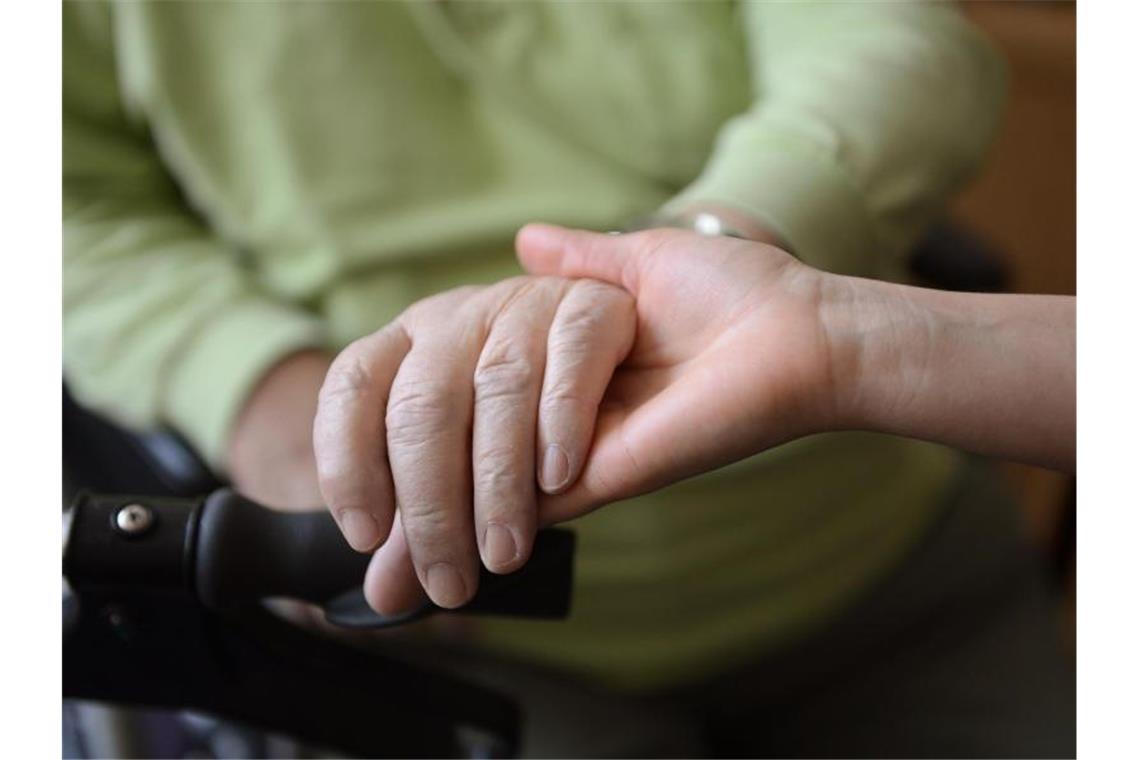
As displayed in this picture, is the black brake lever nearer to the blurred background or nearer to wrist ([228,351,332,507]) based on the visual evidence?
wrist ([228,351,332,507])

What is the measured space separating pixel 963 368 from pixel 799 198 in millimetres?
98

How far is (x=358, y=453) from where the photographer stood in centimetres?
30

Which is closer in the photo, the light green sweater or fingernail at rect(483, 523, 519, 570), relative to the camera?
fingernail at rect(483, 523, 519, 570)

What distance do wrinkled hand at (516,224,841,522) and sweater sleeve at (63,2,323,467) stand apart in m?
0.16

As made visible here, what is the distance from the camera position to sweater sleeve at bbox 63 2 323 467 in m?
0.43

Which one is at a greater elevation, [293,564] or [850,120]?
[850,120]

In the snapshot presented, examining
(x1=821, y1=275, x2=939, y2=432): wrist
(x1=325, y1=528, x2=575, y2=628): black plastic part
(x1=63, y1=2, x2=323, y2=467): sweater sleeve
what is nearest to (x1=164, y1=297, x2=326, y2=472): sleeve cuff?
(x1=63, y1=2, x2=323, y2=467): sweater sleeve

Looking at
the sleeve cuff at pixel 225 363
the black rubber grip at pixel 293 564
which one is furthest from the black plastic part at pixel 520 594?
the sleeve cuff at pixel 225 363

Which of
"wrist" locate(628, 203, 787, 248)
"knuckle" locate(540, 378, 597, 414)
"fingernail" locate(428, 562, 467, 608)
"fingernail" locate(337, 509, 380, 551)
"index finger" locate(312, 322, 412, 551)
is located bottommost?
"fingernail" locate(428, 562, 467, 608)

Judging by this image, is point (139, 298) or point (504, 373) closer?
point (504, 373)

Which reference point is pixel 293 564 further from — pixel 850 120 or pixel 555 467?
A: pixel 850 120

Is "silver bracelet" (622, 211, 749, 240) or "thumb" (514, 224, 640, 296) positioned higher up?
"silver bracelet" (622, 211, 749, 240)

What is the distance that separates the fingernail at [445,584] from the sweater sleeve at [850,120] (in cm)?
14

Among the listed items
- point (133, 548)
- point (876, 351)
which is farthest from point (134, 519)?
point (876, 351)
